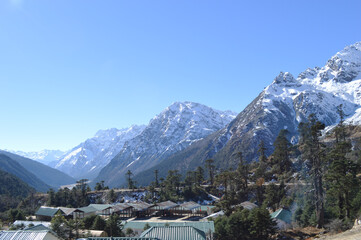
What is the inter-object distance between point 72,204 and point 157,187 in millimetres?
30766

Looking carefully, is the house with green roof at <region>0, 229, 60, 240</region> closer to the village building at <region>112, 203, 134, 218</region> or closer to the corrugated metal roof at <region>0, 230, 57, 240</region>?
the corrugated metal roof at <region>0, 230, 57, 240</region>

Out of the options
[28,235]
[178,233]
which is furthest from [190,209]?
[28,235]

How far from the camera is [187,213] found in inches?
3125

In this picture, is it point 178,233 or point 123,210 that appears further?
point 123,210

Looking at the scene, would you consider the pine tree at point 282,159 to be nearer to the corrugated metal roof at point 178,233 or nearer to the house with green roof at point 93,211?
the house with green roof at point 93,211

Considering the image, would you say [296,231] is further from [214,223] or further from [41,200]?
[41,200]

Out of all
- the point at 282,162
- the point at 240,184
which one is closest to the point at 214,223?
the point at 240,184

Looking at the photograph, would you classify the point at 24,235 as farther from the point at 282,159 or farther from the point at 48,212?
the point at 282,159

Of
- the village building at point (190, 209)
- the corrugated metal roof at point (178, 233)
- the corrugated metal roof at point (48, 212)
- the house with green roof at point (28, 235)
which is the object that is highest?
the house with green roof at point (28, 235)

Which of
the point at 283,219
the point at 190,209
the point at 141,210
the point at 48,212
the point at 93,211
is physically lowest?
the point at 190,209

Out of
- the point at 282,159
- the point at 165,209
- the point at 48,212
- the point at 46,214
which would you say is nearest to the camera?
the point at 165,209

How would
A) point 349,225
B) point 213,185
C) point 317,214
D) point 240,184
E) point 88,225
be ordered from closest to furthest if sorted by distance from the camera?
point 349,225, point 317,214, point 88,225, point 240,184, point 213,185

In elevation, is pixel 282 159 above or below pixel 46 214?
above

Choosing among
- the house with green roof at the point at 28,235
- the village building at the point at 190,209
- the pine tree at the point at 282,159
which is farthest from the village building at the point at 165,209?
the house with green roof at the point at 28,235
